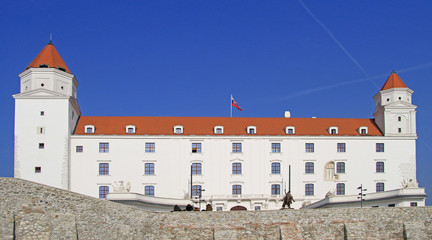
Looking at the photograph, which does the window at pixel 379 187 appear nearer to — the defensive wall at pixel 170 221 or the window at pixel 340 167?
the window at pixel 340 167

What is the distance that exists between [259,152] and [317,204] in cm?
887

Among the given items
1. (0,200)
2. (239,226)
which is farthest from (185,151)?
(0,200)

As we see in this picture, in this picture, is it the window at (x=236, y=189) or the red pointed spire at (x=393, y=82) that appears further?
the red pointed spire at (x=393, y=82)

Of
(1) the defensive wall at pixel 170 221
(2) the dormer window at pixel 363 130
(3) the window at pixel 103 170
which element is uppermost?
(2) the dormer window at pixel 363 130

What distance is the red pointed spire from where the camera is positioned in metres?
66.8

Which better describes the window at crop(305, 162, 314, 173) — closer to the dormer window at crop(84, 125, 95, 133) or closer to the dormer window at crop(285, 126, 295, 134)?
the dormer window at crop(285, 126, 295, 134)

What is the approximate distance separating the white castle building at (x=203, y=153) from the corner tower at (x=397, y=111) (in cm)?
10

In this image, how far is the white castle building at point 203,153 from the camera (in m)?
59.9

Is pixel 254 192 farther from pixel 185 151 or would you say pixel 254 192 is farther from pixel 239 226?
pixel 239 226

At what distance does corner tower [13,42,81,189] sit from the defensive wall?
26.0m

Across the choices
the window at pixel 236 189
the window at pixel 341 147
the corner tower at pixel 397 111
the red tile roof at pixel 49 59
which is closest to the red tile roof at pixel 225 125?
the window at pixel 341 147

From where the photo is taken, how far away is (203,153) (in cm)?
6334

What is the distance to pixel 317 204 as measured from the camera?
58031 mm

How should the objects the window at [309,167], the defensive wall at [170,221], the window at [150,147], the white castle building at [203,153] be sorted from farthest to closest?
→ the window at [309,167], the window at [150,147], the white castle building at [203,153], the defensive wall at [170,221]
